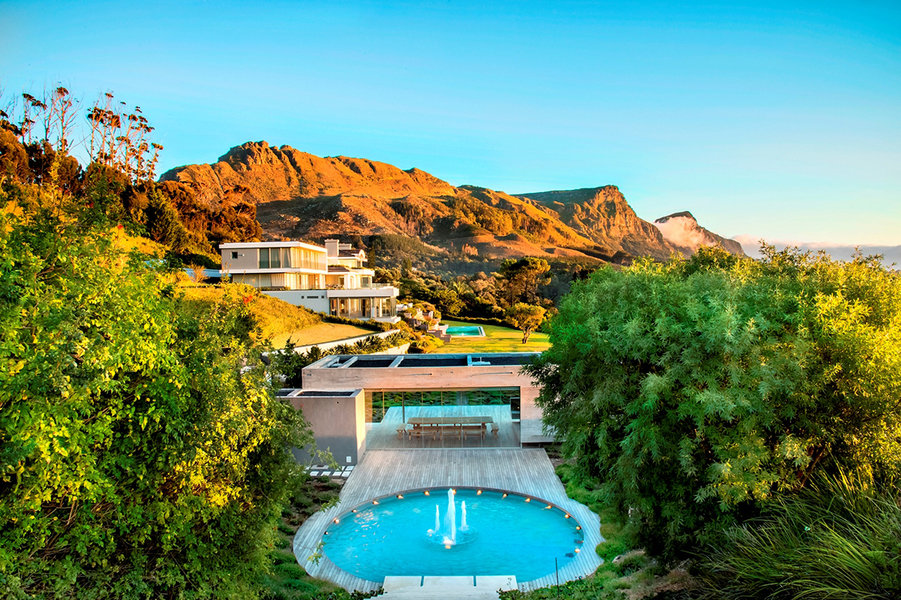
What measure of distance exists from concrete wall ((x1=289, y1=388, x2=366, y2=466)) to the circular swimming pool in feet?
9.04

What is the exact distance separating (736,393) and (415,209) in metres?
143

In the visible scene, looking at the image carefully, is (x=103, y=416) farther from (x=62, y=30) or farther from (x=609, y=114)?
(x=609, y=114)

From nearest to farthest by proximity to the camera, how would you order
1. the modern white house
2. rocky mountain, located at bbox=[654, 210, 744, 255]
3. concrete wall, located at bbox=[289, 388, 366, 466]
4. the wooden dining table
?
concrete wall, located at bbox=[289, 388, 366, 466] → the wooden dining table → the modern white house → rocky mountain, located at bbox=[654, 210, 744, 255]

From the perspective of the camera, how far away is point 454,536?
37.6ft

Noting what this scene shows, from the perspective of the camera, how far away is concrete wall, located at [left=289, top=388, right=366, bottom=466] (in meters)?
15.2

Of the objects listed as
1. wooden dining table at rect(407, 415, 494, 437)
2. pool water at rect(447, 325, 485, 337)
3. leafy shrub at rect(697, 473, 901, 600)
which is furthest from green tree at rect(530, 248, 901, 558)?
pool water at rect(447, 325, 485, 337)

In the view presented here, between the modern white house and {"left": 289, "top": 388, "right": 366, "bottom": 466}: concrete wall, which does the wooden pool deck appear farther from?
the modern white house

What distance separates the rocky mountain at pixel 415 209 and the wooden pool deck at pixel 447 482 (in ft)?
345

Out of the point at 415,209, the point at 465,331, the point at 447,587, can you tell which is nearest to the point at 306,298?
the point at 465,331

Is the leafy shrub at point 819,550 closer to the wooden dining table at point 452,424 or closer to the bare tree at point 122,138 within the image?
the wooden dining table at point 452,424

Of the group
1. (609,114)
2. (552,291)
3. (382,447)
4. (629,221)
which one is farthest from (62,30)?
(629,221)

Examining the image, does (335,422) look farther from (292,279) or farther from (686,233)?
(686,233)

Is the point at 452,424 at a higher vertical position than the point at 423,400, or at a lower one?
lower

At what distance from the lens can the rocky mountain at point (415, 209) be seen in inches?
5032
